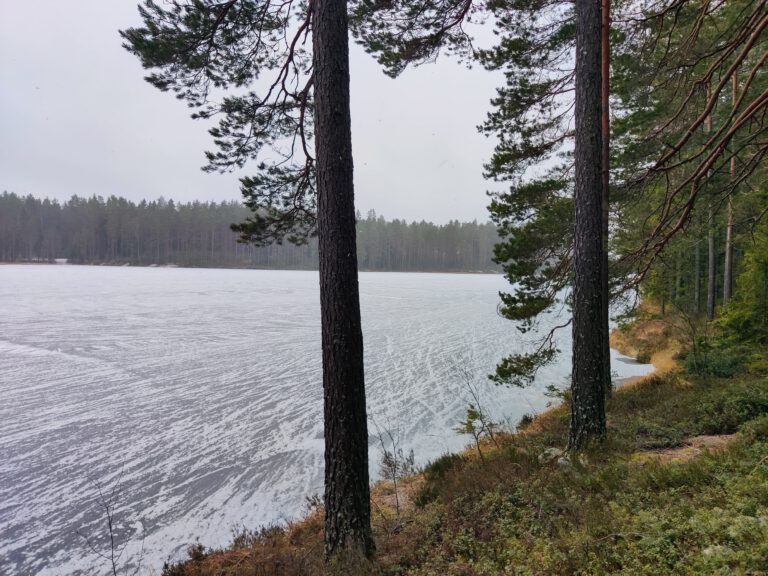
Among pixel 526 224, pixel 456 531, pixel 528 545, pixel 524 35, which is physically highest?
pixel 524 35

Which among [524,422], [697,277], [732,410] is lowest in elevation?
[524,422]

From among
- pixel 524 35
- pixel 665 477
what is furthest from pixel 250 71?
pixel 665 477

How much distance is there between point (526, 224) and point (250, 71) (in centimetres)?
601

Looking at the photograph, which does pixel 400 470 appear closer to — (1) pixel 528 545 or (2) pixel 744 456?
(1) pixel 528 545

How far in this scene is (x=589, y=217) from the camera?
461 centimetres

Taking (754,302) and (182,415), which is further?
(182,415)

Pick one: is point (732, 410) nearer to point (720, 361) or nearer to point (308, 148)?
point (720, 361)

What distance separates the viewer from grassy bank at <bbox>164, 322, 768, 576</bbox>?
2438 millimetres

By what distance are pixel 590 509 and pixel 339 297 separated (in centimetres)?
271

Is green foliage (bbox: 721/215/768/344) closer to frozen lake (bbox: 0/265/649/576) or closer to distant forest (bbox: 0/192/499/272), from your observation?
frozen lake (bbox: 0/265/649/576)

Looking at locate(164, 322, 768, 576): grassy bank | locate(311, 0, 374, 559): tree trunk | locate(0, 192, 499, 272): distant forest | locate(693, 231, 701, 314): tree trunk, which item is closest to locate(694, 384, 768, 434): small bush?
locate(164, 322, 768, 576): grassy bank

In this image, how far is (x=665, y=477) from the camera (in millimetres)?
3342

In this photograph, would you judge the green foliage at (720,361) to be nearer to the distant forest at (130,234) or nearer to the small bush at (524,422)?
the small bush at (524,422)

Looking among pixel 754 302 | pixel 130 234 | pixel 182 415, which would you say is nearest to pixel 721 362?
pixel 754 302
